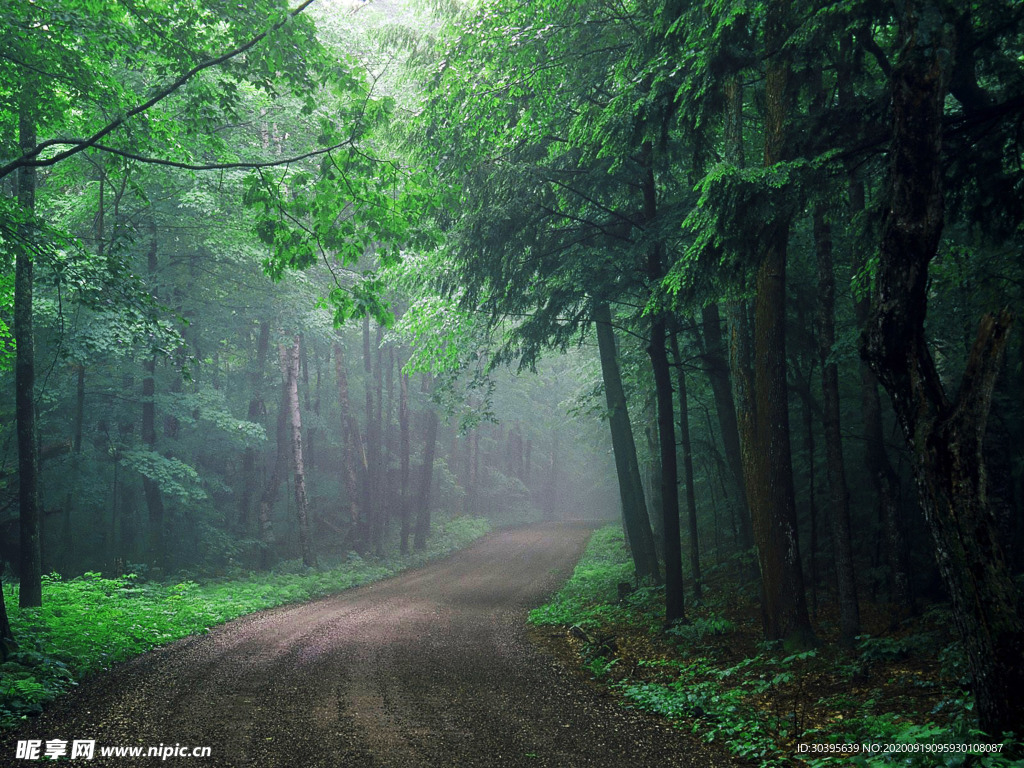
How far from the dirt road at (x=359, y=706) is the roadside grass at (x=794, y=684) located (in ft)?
1.84

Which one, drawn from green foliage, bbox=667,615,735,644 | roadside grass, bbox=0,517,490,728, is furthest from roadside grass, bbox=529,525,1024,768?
roadside grass, bbox=0,517,490,728

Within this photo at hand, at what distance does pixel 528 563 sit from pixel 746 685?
15.9 m

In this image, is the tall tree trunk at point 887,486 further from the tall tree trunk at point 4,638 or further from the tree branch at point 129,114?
the tall tree trunk at point 4,638

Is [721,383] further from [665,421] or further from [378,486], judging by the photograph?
[378,486]

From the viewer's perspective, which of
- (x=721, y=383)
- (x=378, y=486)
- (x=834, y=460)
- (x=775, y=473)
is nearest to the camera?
(x=775, y=473)

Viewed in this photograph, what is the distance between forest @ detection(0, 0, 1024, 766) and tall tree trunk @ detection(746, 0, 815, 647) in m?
0.05

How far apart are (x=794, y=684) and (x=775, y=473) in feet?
8.31

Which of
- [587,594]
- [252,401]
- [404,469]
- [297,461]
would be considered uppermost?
[252,401]

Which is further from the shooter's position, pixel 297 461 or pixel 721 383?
pixel 297 461

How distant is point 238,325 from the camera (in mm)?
23859

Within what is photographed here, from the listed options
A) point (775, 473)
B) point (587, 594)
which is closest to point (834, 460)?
point (775, 473)

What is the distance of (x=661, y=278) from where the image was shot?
953cm

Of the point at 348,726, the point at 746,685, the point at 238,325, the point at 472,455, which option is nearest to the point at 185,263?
the point at 238,325

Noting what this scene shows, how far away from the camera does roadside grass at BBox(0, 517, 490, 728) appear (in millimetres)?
7434
